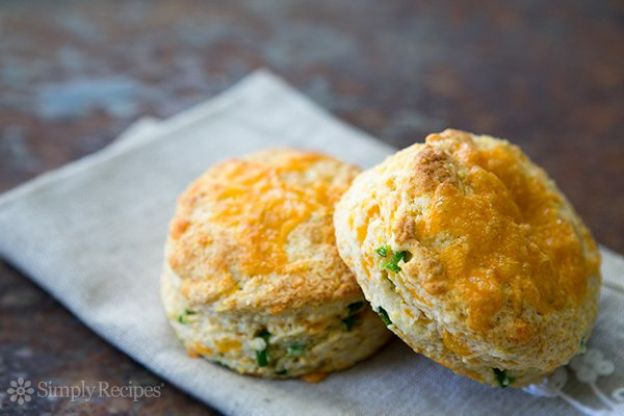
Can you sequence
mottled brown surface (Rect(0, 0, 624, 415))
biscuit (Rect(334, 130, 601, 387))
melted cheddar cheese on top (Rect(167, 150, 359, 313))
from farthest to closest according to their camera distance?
mottled brown surface (Rect(0, 0, 624, 415)), melted cheddar cheese on top (Rect(167, 150, 359, 313)), biscuit (Rect(334, 130, 601, 387))

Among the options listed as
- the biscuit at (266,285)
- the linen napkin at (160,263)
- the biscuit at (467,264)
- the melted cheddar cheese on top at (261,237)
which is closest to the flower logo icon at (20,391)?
the linen napkin at (160,263)

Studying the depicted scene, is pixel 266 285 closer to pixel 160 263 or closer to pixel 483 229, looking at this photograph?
pixel 483 229

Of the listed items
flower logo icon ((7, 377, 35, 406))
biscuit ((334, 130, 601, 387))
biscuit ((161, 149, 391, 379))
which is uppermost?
biscuit ((334, 130, 601, 387))

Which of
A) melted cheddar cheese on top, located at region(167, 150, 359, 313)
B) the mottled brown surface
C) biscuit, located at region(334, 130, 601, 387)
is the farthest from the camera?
the mottled brown surface

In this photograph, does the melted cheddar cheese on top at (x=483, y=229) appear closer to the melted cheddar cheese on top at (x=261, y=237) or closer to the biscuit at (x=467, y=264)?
the biscuit at (x=467, y=264)

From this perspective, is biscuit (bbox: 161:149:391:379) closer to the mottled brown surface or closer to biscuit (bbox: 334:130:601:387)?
biscuit (bbox: 334:130:601:387)

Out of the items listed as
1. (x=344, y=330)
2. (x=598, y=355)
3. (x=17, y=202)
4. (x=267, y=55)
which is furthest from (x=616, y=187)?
(x=17, y=202)

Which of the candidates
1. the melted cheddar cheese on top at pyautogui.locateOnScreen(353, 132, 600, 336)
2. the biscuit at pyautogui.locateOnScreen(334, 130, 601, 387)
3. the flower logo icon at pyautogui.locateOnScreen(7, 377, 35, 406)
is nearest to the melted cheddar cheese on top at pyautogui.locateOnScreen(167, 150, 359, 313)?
the biscuit at pyautogui.locateOnScreen(334, 130, 601, 387)
